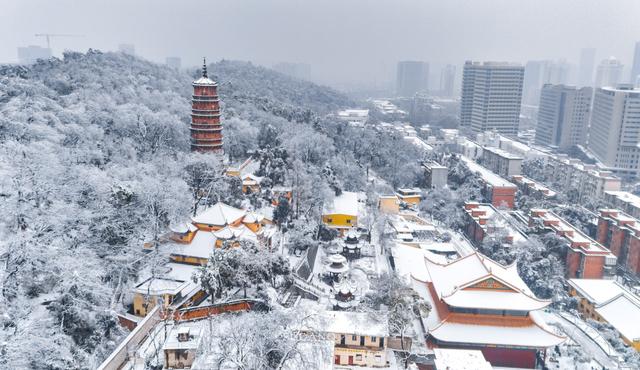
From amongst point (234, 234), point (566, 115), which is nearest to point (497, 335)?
point (234, 234)

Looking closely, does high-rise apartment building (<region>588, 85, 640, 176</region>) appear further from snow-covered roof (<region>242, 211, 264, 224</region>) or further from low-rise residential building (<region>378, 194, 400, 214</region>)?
snow-covered roof (<region>242, 211, 264, 224</region>)

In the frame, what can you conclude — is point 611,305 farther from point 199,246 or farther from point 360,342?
point 199,246

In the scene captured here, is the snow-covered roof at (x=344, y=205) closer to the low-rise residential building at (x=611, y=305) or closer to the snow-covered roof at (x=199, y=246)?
the snow-covered roof at (x=199, y=246)

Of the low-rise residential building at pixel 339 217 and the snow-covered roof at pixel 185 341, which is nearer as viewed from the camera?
the snow-covered roof at pixel 185 341

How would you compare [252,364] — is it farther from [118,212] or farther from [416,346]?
[118,212]

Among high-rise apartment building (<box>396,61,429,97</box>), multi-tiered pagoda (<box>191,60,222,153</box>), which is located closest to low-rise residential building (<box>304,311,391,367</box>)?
multi-tiered pagoda (<box>191,60,222,153</box>)

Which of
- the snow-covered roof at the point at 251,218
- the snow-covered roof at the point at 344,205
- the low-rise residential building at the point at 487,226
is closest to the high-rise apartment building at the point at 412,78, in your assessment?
the low-rise residential building at the point at 487,226

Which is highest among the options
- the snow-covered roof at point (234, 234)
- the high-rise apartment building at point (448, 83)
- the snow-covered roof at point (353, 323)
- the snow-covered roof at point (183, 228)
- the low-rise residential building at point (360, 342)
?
the high-rise apartment building at point (448, 83)
